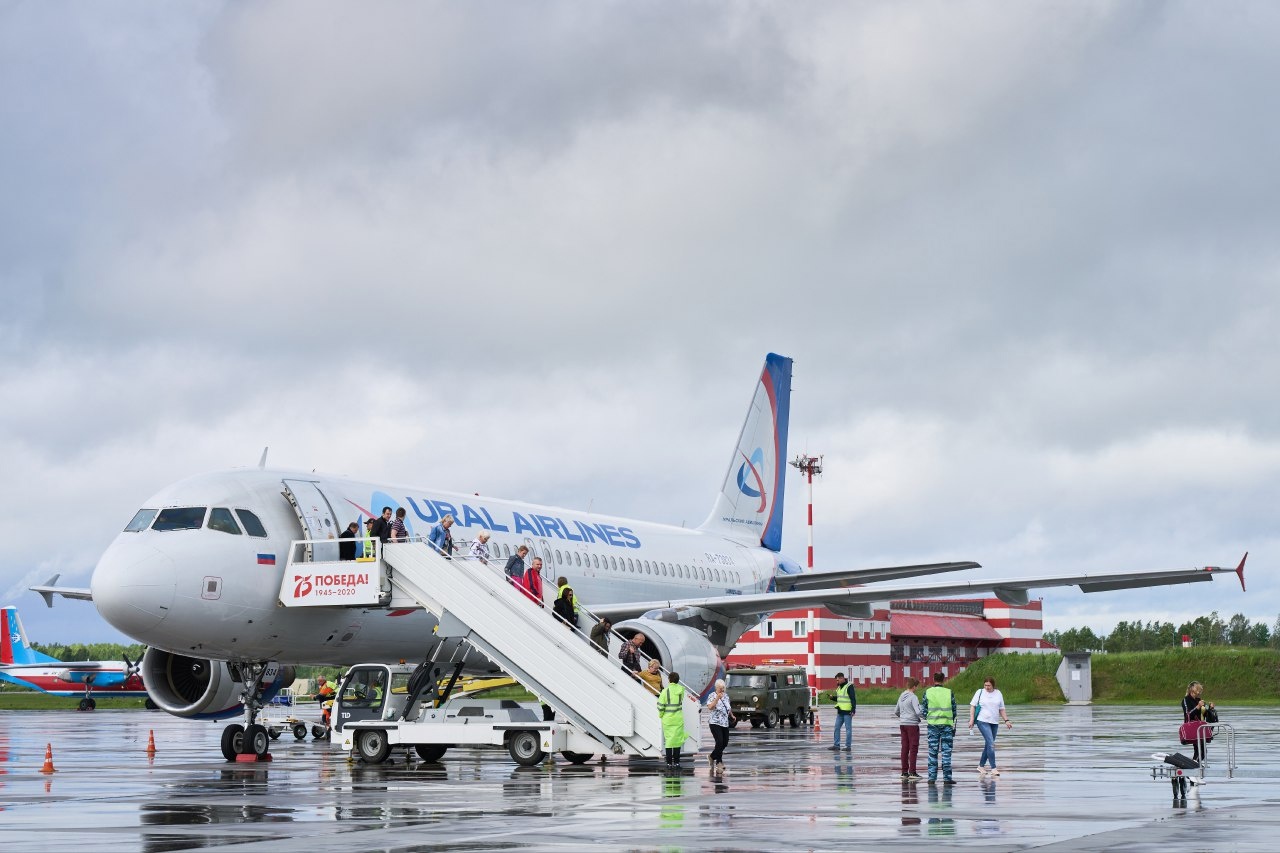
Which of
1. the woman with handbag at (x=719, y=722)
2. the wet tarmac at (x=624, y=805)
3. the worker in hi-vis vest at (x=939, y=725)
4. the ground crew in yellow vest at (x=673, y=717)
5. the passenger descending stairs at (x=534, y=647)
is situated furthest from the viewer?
the woman with handbag at (x=719, y=722)

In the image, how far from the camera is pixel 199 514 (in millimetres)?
24016

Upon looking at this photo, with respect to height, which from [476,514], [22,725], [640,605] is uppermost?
[476,514]

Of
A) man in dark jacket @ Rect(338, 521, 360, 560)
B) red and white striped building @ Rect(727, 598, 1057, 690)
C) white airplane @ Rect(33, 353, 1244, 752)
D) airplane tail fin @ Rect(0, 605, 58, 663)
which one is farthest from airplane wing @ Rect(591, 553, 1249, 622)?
airplane tail fin @ Rect(0, 605, 58, 663)

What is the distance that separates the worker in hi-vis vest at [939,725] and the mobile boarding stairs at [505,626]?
4.11 m

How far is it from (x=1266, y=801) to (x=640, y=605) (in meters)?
15.5

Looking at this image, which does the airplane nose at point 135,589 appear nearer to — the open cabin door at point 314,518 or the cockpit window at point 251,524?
the cockpit window at point 251,524

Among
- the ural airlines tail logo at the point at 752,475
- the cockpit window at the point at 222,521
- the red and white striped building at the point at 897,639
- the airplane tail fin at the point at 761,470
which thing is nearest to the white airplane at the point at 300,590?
the cockpit window at the point at 222,521

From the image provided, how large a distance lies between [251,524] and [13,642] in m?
78.4

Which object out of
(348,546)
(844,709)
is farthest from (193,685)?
(844,709)

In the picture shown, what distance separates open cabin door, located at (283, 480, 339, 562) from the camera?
25109mm

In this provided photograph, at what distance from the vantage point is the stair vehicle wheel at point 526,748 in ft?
74.7

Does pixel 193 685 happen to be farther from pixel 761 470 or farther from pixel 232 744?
pixel 761 470

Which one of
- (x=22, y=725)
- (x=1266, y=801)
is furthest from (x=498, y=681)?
(x=1266, y=801)

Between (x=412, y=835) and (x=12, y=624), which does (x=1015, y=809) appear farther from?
(x=12, y=624)
